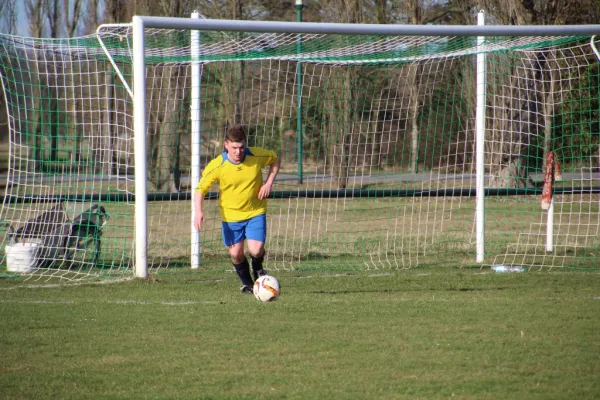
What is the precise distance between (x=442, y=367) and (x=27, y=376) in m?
2.63

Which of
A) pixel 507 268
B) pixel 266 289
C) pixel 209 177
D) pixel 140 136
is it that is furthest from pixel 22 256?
pixel 507 268

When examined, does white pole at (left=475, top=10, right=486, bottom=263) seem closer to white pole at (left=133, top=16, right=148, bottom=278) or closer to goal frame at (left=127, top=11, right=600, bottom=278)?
goal frame at (left=127, top=11, right=600, bottom=278)

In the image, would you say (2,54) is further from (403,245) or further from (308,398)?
(308,398)

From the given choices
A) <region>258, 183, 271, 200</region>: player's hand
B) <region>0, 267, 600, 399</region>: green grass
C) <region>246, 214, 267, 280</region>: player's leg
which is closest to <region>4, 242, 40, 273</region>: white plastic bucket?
<region>0, 267, 600, 399</region>: green grass

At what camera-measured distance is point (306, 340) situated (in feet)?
20.1

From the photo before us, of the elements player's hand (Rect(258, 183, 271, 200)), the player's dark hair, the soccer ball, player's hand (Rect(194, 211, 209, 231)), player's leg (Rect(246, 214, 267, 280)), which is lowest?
the soccer ball

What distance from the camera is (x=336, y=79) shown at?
16641 millimetres

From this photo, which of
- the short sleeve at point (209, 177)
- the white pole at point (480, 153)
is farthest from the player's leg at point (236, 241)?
the white pole at point (480, 153)

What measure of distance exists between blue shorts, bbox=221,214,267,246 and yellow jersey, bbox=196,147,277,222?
50mm

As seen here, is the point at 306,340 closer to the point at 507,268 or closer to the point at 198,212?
the point at 198,212

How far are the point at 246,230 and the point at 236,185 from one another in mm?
463

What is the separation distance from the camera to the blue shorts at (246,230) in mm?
8180

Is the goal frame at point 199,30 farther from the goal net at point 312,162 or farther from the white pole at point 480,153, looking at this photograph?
the white pole at point 480,153

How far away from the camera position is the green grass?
491cm
